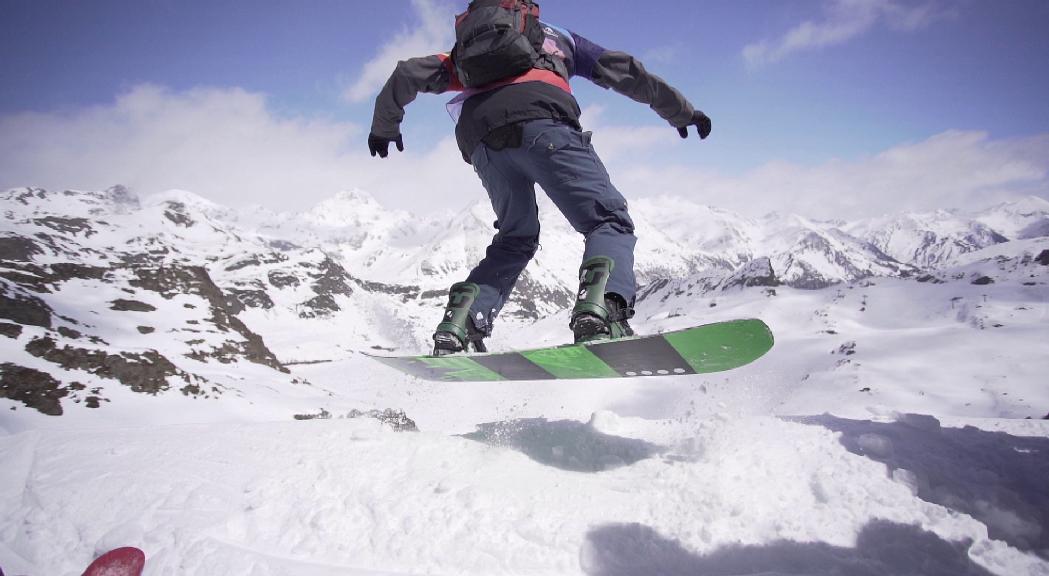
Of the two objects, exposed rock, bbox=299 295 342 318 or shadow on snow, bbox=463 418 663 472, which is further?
exposed rock, bbox=299 295 342 318

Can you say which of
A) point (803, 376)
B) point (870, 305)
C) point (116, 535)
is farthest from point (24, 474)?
point (870, 305)

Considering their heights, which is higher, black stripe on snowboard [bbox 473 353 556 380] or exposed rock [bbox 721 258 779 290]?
exposed rock [bbox 721 258 779 290]

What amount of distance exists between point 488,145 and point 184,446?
147 inches

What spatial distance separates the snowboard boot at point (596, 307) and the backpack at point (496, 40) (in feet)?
4.99

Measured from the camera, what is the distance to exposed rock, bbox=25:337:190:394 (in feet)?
55.2

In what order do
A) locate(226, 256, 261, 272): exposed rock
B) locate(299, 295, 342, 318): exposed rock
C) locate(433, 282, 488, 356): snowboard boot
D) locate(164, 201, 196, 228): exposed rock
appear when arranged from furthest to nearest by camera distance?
locate(164, 201, 196, 228): exposed rock
locate(226, 256, 261, 272): exposed rock
locate(299, 295, 342, 318): exposed rock
locate(433, 282, 488, 356): snowboard boot

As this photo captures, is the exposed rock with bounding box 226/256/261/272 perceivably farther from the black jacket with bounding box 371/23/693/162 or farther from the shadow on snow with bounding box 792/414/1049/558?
the shadow on snow with bounding box 792/414/1049/558

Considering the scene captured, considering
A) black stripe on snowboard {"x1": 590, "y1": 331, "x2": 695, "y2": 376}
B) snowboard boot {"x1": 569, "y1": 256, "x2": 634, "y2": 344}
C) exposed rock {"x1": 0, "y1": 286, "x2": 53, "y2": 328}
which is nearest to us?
snowboard boot {"x1": 569, "y1": 256, "x2": 634, "y2": 344}

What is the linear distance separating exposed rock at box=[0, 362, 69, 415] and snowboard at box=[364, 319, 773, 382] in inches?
666

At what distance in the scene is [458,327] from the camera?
393 cm

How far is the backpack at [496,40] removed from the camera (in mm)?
3160

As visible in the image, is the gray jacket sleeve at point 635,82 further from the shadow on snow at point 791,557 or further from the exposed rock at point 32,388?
the exposed rock at point 32,388

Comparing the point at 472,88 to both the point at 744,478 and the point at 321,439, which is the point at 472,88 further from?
the point at 744,478

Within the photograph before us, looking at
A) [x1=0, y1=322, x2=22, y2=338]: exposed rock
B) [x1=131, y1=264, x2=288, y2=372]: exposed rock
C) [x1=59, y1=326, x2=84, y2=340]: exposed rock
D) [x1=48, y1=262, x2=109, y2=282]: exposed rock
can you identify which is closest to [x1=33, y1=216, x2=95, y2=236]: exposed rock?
[x1=48, y1=262, x2=109, y2=282]: exposed rock
